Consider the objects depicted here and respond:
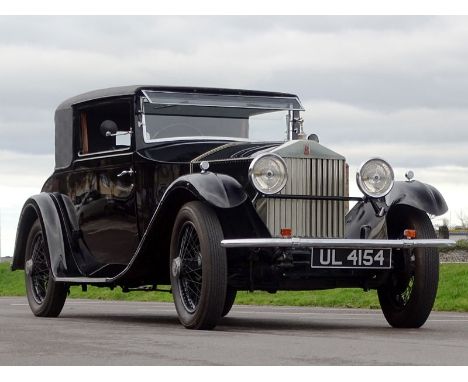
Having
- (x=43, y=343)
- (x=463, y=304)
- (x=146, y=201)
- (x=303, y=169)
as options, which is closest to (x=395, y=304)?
(x=303, y=169)

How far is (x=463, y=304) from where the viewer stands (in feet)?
52.6

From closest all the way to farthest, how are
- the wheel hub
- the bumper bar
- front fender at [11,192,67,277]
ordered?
the bumper bar → the wheel hub → front fender at [11,192,67,277]

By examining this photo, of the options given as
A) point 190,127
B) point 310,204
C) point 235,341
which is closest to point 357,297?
point 190,127

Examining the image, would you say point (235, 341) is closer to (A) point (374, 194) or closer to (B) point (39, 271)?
(A) point (374, 194)

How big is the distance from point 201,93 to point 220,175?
2104 millimetres

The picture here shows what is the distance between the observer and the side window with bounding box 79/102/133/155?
11914 millimetres

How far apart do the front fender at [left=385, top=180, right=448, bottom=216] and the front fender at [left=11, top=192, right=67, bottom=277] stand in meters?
3.72

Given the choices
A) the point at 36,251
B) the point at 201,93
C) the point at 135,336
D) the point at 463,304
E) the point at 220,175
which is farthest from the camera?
the point at 463,304

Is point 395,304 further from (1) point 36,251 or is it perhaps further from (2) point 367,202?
(1) point 36,251

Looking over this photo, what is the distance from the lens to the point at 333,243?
996 centimetres

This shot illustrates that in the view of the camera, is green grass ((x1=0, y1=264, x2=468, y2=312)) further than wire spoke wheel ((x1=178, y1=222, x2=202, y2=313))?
Yes

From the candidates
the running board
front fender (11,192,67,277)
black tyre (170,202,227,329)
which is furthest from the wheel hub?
front fender (11,192,67,277)

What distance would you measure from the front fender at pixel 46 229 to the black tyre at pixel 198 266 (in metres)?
2.40

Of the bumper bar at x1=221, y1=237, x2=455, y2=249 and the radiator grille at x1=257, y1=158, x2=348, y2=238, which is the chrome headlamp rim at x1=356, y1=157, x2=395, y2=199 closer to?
the radiator grille at x1=257, y1=158, x2=348, y2=238
